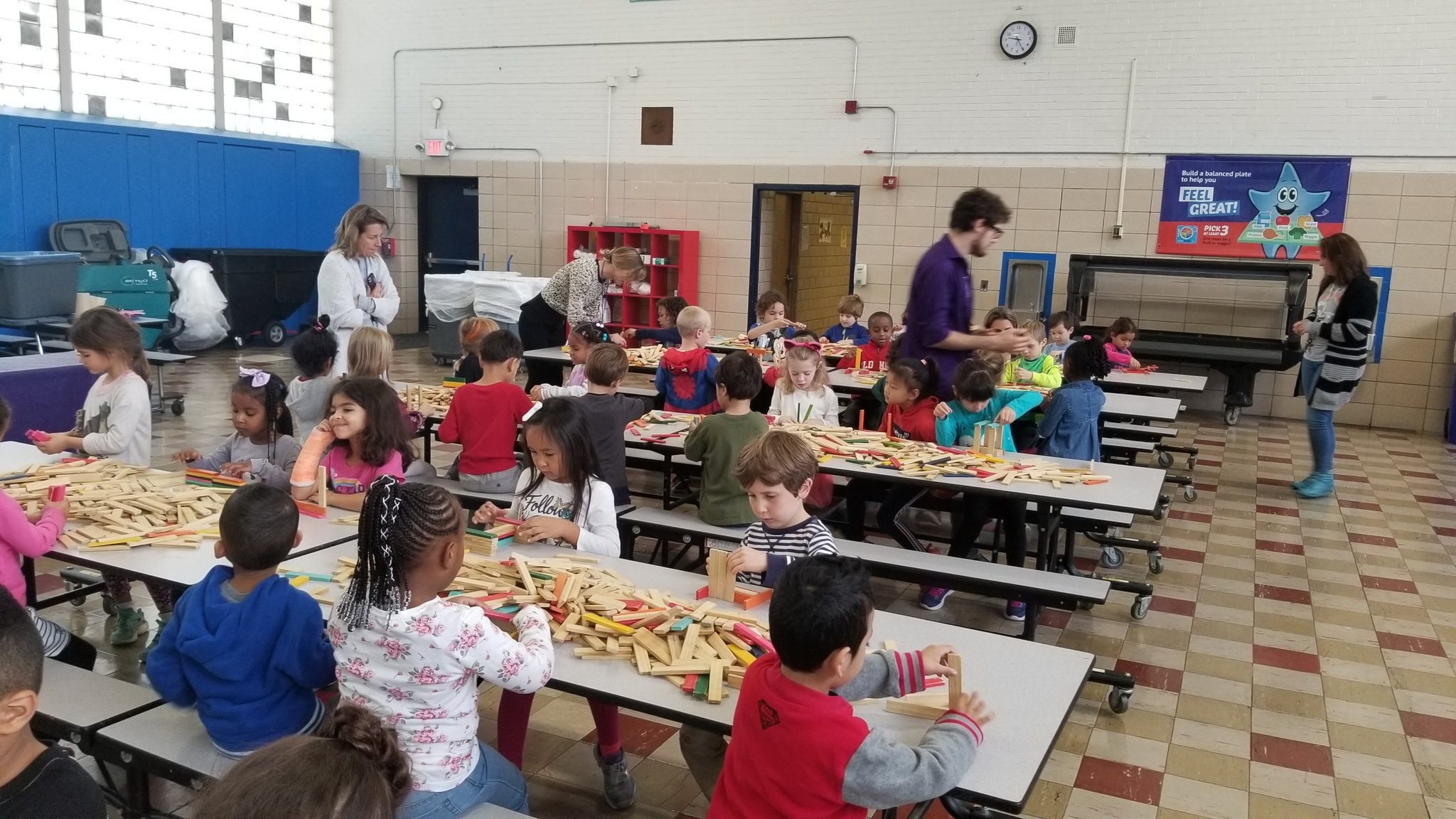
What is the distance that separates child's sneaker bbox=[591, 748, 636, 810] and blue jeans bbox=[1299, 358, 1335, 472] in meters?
5.39

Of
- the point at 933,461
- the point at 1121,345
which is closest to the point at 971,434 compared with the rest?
the point at 933,461

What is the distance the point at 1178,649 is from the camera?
4145 mm

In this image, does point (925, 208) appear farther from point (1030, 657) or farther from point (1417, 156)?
point (1030, 657)

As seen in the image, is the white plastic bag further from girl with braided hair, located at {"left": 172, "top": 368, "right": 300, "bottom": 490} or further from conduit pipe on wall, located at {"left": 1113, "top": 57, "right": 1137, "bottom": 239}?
conduit pipe on wall, located at {"left": 1113, "top": 57, "right": 1137, "bottom": 239}

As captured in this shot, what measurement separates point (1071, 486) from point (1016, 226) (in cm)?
668

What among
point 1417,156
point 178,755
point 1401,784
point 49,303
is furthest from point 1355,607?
point 49,303

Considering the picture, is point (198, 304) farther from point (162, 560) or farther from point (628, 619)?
point (628, 619)

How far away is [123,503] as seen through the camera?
3.14 metres

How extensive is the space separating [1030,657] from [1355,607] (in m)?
3.31

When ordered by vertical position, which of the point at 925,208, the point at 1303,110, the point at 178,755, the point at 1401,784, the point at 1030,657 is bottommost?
the point at 1401,784

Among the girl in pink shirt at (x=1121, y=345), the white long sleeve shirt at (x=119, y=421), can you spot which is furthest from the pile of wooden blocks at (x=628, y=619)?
the girl in pink shirt at (x=1121, y=345)

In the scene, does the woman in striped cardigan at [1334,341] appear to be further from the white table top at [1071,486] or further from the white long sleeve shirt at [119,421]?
the white long sleeve shirt at [119,421]

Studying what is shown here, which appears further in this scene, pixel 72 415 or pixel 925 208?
pixel 925 208

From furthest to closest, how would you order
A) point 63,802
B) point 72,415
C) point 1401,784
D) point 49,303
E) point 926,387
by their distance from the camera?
1. point 49,303
2. point 72,415
3. point 926,387
4. point 1401,784
5. point 63,802
